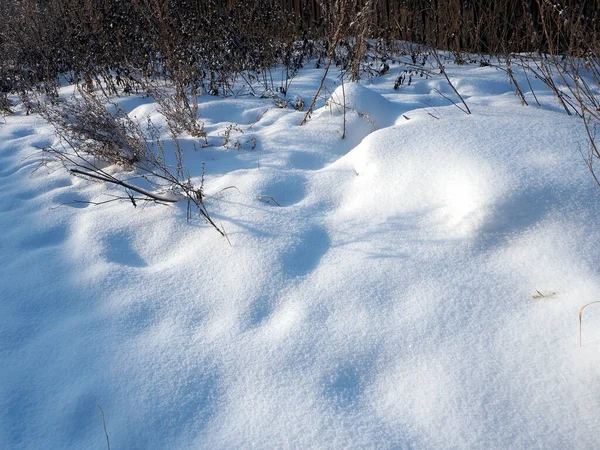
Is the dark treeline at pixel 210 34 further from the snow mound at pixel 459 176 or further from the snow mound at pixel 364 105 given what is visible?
the snow mound at pixel 459 176

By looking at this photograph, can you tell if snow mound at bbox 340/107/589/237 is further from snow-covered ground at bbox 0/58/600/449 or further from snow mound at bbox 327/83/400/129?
snow mound at bbox 327/83/400/129

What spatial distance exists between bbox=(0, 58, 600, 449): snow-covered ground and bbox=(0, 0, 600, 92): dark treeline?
74.2 inches

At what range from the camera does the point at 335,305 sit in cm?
140

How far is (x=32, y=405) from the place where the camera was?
1237 mm

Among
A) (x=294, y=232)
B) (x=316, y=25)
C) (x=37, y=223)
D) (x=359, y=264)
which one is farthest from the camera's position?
(x=316, y=25)

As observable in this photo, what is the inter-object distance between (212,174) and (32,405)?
132 centimetres

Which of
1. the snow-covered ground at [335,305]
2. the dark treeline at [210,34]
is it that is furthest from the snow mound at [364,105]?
the dark treeline at [210,34]

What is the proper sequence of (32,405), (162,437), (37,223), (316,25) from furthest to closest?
(316,25) < (37,223) < (32,405) < (162,437)

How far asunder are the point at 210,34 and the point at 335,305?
3253 mm

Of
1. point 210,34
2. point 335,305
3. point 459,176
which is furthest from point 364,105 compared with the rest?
point 210,34

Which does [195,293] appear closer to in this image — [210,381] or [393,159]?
[210,381]

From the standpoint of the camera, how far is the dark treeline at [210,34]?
3672 millimetres

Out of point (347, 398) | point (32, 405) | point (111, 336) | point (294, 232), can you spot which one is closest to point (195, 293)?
point (111, 336)

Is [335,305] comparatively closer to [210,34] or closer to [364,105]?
[364,105]
